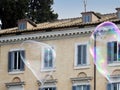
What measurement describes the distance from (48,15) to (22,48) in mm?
23118

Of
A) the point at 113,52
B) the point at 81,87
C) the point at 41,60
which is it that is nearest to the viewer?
the point at 113,52

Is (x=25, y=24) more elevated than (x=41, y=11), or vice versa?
(x=41, y=11)

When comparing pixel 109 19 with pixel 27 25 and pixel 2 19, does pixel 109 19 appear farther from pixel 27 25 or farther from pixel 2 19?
pixel 2 19

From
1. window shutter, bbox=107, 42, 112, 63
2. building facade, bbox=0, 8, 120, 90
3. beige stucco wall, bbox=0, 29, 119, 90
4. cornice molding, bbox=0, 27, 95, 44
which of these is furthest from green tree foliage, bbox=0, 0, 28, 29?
window shutter, bbox=107, 42, 112, 63

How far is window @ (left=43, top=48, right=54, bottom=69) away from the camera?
5294 cm

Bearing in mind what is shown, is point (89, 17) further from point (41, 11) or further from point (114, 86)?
point (41, 11)

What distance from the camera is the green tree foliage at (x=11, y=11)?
7481cm

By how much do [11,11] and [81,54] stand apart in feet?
80.6

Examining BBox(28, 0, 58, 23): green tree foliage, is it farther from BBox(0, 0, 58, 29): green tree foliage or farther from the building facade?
the building facade

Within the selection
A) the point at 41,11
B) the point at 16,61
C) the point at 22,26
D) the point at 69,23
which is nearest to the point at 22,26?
the point at 22,26

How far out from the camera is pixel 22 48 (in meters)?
54.9

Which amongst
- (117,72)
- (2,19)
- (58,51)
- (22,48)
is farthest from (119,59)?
(2,19)

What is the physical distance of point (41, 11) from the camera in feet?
256

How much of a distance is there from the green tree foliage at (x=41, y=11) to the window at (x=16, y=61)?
2152 centimetres
